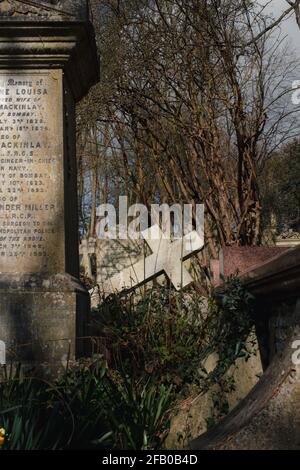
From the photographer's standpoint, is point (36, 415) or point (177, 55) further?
point (177, 55)

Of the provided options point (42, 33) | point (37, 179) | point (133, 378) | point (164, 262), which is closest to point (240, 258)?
point (133, 378)

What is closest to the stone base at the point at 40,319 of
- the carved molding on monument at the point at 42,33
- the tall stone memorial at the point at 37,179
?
the tall stone memorial at the point at 37,179

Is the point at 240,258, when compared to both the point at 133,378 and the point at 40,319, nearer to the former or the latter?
the point at 133,378

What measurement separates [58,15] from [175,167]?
5595 mm

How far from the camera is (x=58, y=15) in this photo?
18.8 feet

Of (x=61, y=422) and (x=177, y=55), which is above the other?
(x=177, y=55)

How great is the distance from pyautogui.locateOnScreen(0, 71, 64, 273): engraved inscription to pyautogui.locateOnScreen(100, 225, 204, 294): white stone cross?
194 inches

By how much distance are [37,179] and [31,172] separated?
0.26ft

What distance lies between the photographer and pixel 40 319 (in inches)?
219

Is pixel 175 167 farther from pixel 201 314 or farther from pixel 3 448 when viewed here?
pixel 3 448

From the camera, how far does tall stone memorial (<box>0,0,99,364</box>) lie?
557 centimetres

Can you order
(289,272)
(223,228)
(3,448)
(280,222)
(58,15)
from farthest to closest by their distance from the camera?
(280,222) < (223,228) < (58,15) < (289,272) < (3,448)

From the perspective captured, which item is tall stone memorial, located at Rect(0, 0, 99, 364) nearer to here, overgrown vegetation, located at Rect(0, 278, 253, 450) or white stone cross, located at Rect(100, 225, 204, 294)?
overgrown vegetation, located at Rect(0, 278, 253, 450)

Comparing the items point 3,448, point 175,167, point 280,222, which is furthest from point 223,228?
point 280,222
